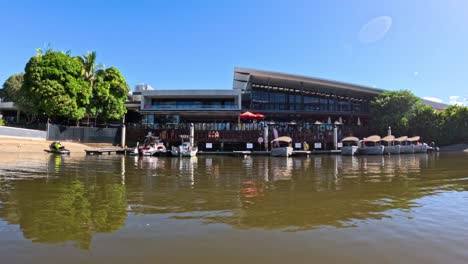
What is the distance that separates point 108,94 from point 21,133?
12.0 meters

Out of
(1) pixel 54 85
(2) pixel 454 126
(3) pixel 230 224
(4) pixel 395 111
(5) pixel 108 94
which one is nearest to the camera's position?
(3) pixel 230 224

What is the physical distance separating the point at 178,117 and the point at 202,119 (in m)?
4.53

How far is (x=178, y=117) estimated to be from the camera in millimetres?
48719

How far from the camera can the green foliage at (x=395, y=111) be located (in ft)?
155

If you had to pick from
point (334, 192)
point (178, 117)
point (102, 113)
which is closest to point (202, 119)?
point (178, 117)

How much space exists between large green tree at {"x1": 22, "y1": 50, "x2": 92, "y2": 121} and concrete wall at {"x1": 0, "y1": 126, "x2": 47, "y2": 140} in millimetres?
2618

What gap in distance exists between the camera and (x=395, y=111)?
4834 centimetres

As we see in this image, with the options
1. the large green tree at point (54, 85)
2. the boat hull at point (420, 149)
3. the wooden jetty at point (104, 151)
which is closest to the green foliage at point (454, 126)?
the boat hull at point (420, 149)

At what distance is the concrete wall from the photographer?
30578 mm

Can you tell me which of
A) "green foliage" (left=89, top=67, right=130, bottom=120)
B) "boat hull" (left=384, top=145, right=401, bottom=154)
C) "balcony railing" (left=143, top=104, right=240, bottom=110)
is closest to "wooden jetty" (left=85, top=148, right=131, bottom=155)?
"green foliage" (left=89, top=67, right=130, bottom=120)

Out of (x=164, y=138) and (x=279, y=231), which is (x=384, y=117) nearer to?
(x=164, y=138)

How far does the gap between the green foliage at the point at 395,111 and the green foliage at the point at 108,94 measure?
38.8m

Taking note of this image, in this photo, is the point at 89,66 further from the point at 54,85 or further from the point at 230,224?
the point at 230,224

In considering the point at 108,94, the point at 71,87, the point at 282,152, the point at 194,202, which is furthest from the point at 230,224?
the point at 108,94
